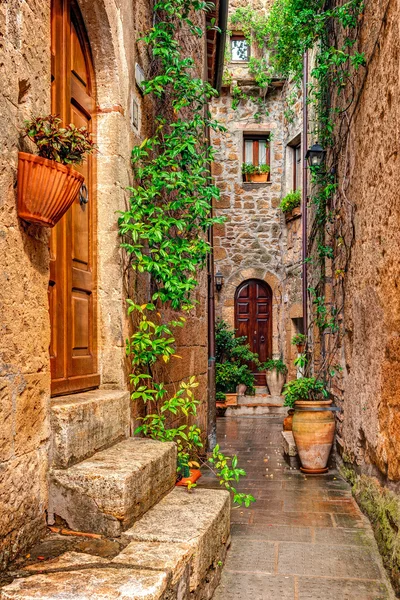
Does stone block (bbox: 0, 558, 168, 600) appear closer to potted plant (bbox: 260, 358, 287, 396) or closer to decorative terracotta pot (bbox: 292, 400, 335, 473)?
decorative terracotta pot (bbox: 292, 400, 335, 473)

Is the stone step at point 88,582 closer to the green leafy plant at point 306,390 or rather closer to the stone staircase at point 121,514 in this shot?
the stone staircase at point 121,514

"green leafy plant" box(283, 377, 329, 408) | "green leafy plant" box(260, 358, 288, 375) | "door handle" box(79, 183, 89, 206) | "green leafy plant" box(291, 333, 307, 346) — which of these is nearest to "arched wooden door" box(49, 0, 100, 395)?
"door handle" box(79, 183, 89, 206)

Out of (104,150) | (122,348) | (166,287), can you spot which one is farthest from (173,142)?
(122,348)

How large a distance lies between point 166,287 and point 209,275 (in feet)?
13.2

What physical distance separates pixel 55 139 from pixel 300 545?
275cm

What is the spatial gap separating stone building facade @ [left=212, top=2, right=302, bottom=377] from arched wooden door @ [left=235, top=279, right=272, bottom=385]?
3.5 inches

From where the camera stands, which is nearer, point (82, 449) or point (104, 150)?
point (82, 449)

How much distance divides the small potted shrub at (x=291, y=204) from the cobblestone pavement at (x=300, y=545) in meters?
7.28

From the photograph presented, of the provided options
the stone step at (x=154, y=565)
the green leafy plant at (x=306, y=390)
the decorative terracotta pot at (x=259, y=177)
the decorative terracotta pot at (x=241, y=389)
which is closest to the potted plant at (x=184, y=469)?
the stone step at (x=154, y=565)

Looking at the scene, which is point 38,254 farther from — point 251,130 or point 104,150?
point 251,130

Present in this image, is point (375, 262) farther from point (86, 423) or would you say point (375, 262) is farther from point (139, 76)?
point (86, 423)

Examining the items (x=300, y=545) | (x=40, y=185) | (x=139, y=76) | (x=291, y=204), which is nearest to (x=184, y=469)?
(x=300, y=545)

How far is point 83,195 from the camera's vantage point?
3.21 metres

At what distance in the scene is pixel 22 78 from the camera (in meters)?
2.22
